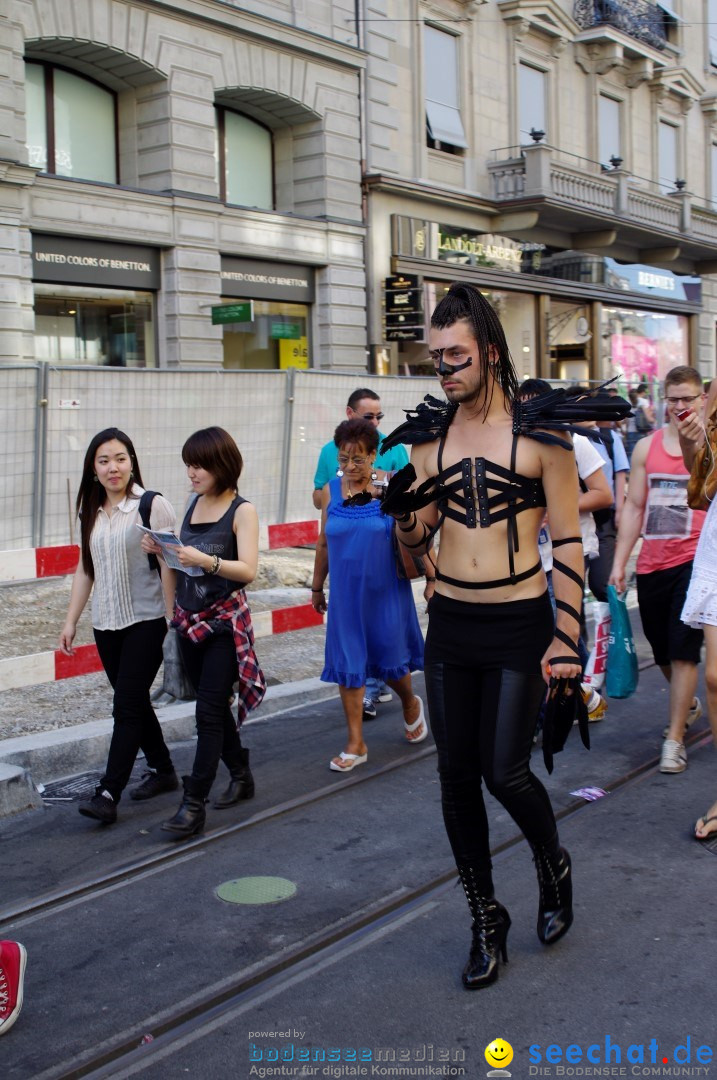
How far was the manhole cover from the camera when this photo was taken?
4324mm

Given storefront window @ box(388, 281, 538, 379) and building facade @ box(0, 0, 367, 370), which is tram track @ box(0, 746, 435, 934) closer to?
building facade @ box(0, 0, 367, 370)

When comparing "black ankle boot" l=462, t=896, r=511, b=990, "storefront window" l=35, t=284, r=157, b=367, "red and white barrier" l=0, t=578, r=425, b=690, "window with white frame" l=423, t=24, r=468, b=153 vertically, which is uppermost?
"window with white frame" l=423, t=24, r=468, b=153

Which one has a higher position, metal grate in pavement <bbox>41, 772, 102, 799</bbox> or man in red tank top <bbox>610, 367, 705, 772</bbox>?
man in red tank top <bbox>610, 367, 705, 772</bbox>

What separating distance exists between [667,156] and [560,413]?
31032 mm

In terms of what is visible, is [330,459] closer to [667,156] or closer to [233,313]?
[233,313]

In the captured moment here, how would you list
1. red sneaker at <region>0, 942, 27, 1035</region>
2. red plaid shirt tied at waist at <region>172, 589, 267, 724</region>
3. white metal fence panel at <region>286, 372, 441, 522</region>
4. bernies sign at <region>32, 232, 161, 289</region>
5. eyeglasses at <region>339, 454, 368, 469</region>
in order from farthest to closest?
bernies sign at <region>32, 232, 161, 289</region> → white metal fence panel at <region>286, 372, 441, 522</region> → eyeglasses at <region>339, 454, 368, 469</region> → red plaid shirt tied at waist at <region>172, 589, 267, 724</region> → red sneaker at <region>0, 942, 27, 1035</region>

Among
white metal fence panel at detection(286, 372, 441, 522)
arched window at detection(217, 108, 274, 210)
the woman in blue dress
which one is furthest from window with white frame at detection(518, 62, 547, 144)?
the woman in blue dress

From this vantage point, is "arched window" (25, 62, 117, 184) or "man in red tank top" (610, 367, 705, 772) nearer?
"man in red tank top" (610, 367, 705, 772)

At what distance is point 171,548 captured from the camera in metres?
5.02

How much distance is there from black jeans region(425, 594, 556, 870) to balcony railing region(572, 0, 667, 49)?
27.3 meters

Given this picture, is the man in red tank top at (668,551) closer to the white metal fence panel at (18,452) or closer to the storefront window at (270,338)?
the white metal fence panel at (18,452)

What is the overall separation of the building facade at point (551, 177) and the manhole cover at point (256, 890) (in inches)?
701

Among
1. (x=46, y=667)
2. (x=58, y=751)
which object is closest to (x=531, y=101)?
(x=46, y=667)

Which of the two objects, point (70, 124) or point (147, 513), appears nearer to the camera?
point (147, 513)
